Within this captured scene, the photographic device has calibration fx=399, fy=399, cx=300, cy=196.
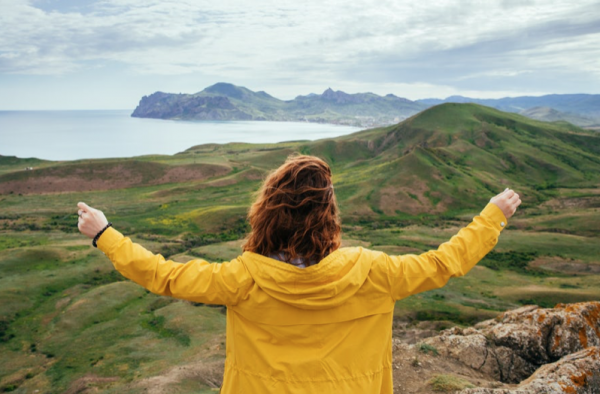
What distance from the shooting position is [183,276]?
11.5ft

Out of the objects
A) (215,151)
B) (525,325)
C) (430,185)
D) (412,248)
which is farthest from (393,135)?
(525,325)

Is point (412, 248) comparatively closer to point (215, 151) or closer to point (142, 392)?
point (142, 392)

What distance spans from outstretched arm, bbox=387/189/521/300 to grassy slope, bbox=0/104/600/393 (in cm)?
776

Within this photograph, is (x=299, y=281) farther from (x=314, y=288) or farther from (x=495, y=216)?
(x=495, y=216)

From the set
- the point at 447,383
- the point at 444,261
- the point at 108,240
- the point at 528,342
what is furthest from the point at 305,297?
the point at 528,342

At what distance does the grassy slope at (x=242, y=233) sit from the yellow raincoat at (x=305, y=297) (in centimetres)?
753

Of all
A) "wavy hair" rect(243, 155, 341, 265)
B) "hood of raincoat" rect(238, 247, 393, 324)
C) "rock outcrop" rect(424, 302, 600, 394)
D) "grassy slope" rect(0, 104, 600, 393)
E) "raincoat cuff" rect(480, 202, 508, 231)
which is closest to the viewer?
"hood of raincoat" rect(238, 247, 393, 324)

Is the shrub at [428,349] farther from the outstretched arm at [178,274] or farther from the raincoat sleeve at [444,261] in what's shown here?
the outstretched arm at [178,274]

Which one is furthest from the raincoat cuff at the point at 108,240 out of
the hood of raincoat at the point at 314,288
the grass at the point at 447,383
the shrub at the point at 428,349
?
the shrub at the point at 428,349

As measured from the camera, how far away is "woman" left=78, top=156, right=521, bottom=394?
3488 mm

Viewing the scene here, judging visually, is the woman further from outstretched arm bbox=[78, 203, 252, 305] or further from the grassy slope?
the grassy slope

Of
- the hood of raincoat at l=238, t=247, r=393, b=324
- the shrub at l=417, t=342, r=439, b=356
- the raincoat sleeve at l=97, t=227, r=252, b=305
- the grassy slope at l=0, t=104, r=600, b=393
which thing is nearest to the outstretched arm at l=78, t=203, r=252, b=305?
the raincoat sleeve at l=97, t=227, r=252, b=305

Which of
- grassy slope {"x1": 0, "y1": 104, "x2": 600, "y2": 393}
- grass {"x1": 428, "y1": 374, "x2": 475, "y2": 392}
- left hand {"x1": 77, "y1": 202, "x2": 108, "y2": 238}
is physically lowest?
grassy slope {"x1": 0, "y1": 104, "x2": 600, "y2": 393}

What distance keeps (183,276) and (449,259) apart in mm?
2407
